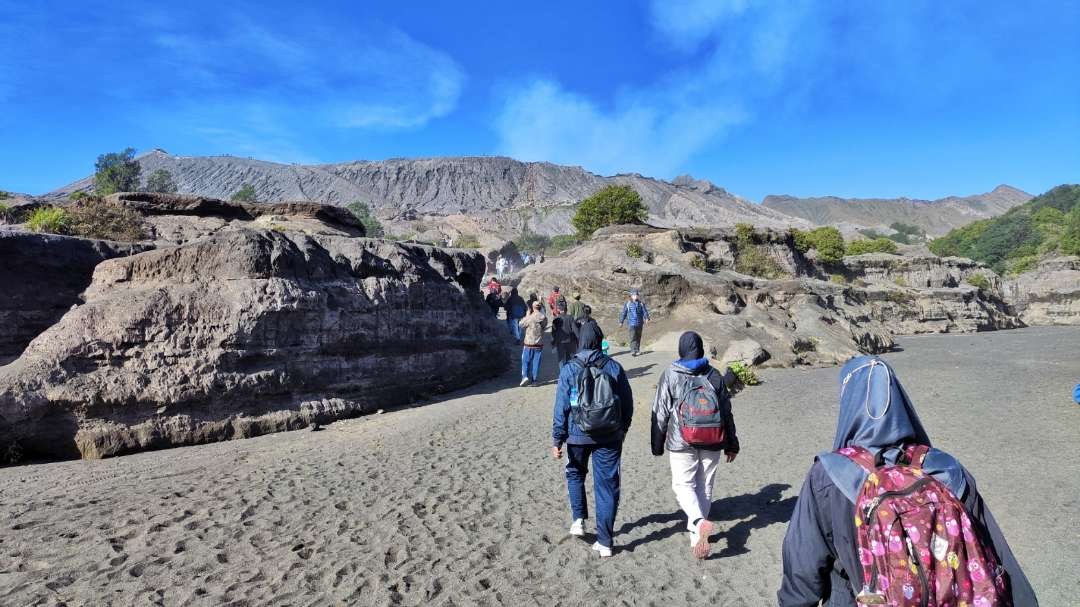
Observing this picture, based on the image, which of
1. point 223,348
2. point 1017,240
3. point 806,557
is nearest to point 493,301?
point 223,348

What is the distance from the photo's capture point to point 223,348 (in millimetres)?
7230

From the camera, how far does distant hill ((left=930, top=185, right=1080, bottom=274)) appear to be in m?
50.8

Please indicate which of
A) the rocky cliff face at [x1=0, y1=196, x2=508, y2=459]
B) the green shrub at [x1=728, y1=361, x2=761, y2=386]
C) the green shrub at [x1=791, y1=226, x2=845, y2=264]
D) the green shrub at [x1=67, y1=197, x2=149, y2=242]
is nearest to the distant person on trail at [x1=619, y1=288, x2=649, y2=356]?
the green shrub at [x1=728, y1=361, x2=761, y2=386]

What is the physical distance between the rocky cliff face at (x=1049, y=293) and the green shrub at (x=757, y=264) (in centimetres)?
1911

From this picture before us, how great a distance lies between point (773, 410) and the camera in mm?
9875

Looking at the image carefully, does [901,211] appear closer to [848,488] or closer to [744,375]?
[744,375]

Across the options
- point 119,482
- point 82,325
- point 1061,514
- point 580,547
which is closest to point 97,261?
point 82,325

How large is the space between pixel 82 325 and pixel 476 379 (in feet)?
20.3

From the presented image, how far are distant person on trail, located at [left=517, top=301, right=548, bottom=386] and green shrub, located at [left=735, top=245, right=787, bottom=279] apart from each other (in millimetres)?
20158

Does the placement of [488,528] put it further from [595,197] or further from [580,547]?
[595,197]

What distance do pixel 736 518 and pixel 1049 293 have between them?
143 feet

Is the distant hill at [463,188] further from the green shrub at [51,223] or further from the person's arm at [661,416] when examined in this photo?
the person's arm at [661,416]

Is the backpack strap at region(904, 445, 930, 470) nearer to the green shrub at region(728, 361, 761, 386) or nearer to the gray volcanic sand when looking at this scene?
the gray volcanic sand

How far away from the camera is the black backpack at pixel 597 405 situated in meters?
4.22
